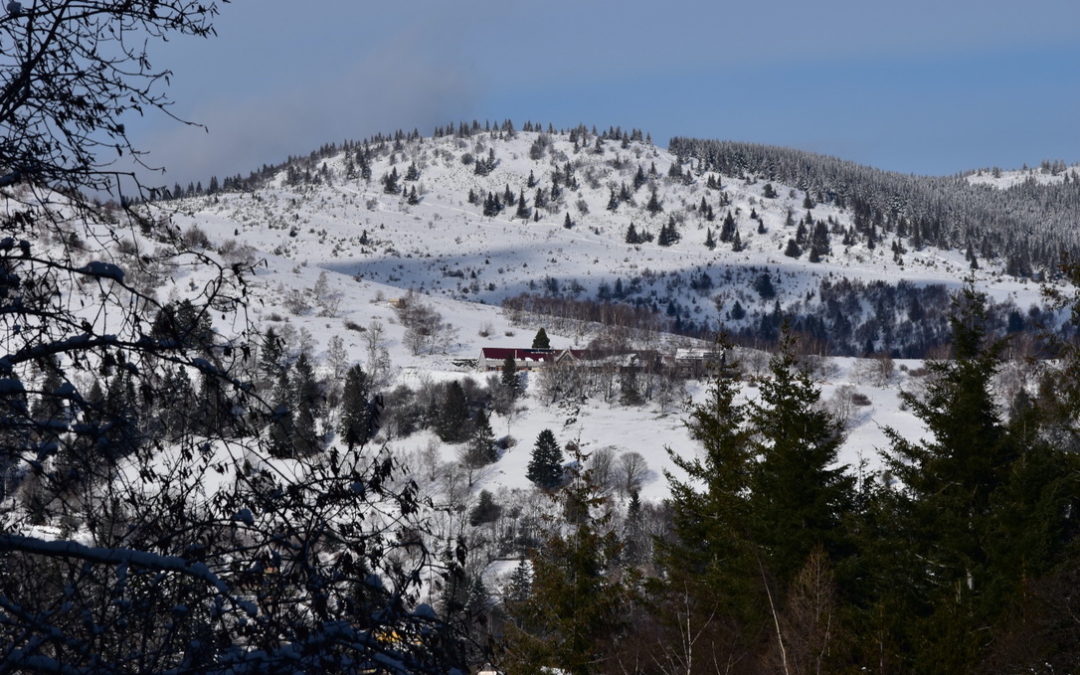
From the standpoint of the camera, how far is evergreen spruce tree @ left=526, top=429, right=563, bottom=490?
51469 mm

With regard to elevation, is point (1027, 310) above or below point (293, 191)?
below

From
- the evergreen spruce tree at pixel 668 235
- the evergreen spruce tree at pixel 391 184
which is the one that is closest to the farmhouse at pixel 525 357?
the evergreen spruce tree at pixel 668 235

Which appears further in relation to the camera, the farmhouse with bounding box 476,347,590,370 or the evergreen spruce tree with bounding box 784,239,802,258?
the evergreen spruce tree with bounding box 784,239,802,258

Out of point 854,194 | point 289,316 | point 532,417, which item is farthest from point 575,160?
point 532,417

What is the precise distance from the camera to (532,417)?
6438cm

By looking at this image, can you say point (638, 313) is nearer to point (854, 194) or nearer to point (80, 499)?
point (854, 194)

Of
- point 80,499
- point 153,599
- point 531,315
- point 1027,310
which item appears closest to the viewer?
point 153,599

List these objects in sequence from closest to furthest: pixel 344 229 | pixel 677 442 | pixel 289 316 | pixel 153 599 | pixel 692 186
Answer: pixel 153 599 < pixel 677 442 < pixel 289 316 < pixel 344 229 < pixel 692 186

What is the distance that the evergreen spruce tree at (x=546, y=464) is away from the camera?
51469 mm

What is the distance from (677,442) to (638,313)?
57.2 meters

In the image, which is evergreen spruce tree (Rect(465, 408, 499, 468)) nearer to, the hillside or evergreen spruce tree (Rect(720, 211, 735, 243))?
the hillside

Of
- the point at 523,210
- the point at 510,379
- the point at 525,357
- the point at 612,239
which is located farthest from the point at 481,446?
the point at 523,210

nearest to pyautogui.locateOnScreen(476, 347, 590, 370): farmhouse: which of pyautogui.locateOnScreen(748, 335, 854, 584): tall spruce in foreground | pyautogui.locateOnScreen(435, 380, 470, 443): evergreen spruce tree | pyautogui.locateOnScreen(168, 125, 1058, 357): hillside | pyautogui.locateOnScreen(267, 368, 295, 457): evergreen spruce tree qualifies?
pyautogui.locateOnScreen(435, 380, 470, 443): evergreen spruce tree

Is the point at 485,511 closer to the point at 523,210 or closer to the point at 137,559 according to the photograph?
the point at 137,559
